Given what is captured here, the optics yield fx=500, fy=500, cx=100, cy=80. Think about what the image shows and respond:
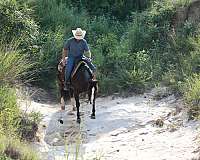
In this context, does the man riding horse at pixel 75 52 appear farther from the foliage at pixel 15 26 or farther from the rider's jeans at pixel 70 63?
the foliage at pixel 15 26

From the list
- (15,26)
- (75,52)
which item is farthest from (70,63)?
(15,26)

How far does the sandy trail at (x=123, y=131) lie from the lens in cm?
857

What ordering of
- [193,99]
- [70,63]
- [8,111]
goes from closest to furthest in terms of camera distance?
1. [8,111]
2. [193,99]
3. [70,63]

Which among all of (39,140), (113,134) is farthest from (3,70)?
(113,134)

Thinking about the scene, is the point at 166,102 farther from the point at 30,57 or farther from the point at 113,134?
the point at 30,57

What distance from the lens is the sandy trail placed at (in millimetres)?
8570

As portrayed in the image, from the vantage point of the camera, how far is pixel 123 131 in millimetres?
10289

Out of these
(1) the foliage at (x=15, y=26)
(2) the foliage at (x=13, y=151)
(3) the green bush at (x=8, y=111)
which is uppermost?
(1) the foliage at (x=15, y=26)

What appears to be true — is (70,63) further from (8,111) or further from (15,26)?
(15,26)

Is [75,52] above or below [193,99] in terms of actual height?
above

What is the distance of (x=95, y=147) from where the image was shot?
30.3 feet

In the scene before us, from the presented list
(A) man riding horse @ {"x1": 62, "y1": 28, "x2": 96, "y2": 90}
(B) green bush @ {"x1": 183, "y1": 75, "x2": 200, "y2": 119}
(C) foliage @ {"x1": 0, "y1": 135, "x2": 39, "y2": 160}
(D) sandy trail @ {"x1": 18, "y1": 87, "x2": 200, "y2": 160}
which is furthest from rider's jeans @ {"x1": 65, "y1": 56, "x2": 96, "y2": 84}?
(C) foliage @ {"x1": 0, "y1": 135, "x2": 39, "y2": 160}

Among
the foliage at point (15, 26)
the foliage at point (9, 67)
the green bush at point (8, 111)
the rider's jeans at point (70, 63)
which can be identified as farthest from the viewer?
the foliage at point (15, 26)

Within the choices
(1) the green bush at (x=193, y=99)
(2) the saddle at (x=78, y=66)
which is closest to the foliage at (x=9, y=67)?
(2) the saddle at (x=78, y=66)
